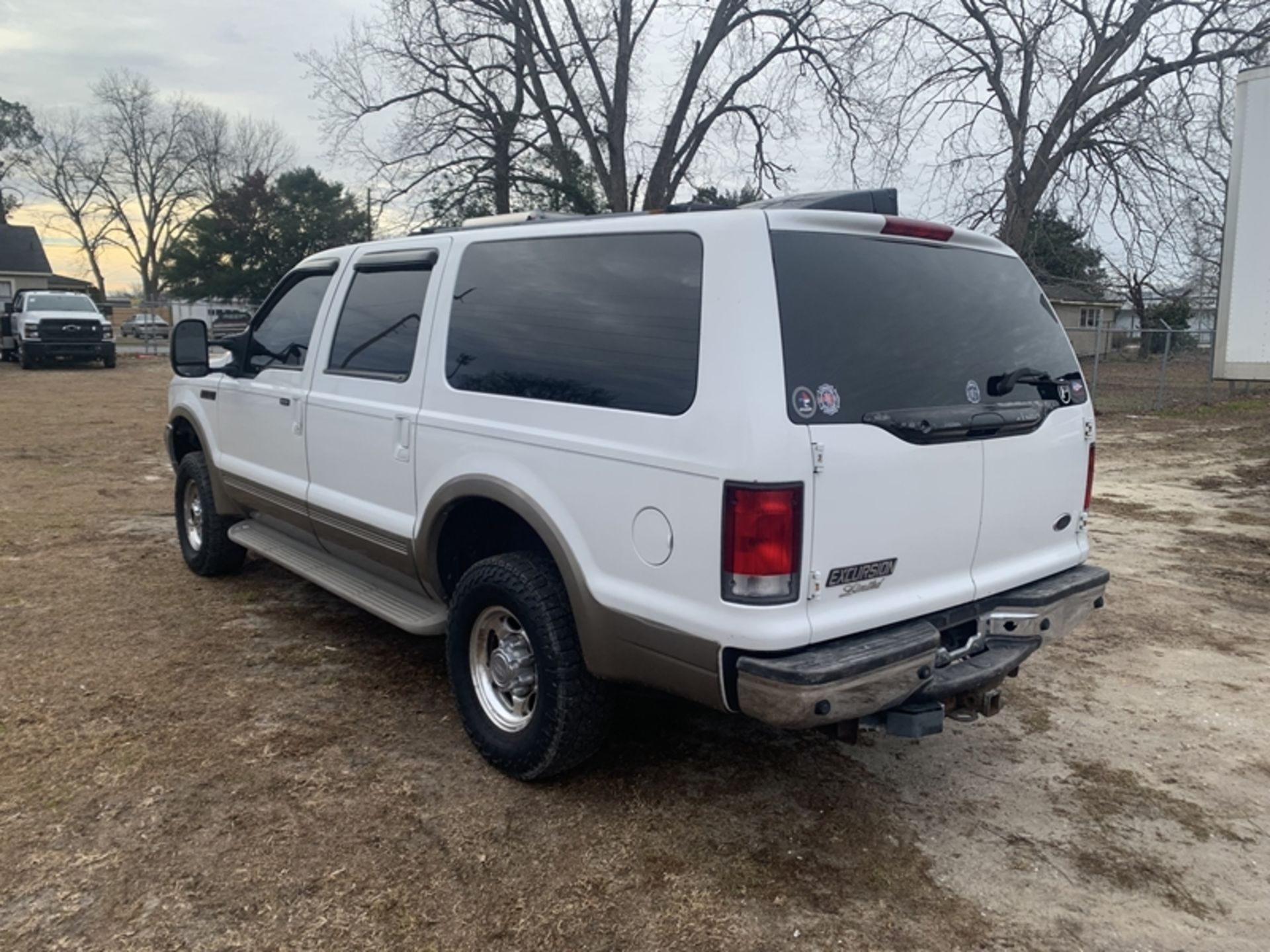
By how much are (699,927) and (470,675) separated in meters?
1.38

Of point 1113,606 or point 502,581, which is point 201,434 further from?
point 1113,606

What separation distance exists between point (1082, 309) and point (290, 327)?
49381mm

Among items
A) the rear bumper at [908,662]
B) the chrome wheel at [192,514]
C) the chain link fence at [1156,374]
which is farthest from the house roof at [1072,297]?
the rear bumper at [908,662]

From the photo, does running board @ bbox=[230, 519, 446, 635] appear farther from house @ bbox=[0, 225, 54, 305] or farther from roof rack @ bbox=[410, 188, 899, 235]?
house @ bbox=[0, 225, 54, 305]

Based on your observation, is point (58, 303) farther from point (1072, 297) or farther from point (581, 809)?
point (1072, 297)

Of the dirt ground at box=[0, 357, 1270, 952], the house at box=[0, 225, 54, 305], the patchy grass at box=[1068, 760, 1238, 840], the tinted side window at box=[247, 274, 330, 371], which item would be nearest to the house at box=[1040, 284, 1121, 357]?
the dirt ground at box=[0, 357, 1270, 952]

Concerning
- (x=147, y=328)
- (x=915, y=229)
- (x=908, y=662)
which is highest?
(x=147, y=328)

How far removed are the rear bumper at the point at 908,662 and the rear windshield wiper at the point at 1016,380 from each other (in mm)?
725

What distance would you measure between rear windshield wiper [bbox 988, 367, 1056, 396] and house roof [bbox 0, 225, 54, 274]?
172 feet

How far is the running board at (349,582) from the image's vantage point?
3984 mm

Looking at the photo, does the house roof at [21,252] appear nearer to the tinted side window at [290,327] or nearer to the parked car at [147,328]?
the parked car at [147,328]

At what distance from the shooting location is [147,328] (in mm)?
35062

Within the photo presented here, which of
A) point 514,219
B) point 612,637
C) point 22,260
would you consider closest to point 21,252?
point 22,260

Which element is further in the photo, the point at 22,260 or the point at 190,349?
the point at 22,260
